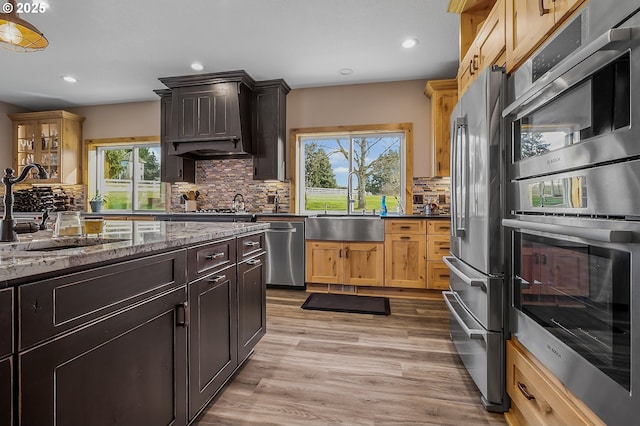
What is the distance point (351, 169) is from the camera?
4738mm

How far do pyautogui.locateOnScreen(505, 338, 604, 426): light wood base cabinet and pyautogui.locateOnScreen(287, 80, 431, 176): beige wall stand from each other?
126 inches

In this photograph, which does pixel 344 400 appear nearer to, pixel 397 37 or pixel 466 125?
pixel 466 125

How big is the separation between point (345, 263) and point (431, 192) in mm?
1618

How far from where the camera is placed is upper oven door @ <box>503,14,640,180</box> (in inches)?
31.6

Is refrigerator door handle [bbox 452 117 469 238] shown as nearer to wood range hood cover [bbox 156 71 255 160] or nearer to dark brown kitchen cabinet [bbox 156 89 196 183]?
wood range hood cover [bbox 156 71 255 160]

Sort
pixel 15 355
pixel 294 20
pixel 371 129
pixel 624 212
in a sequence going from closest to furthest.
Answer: pixel 15 355, pixel 624 212, pixel 294 20, pixel 371 129

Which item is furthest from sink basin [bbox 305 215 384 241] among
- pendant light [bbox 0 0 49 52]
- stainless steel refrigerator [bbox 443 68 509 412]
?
pendant light [bbox 0 0 49 52]

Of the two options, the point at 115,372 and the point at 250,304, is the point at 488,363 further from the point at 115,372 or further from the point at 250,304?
the point at 115,372

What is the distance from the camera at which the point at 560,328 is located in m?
1.14

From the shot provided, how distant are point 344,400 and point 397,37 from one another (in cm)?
336

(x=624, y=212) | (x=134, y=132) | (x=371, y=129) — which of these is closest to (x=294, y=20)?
(x=371, y=129)

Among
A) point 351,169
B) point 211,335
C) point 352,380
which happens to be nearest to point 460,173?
point 352,380

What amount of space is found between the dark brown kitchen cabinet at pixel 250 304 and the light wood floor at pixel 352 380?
180mm

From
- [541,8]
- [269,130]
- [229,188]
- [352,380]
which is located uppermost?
[269,130]
